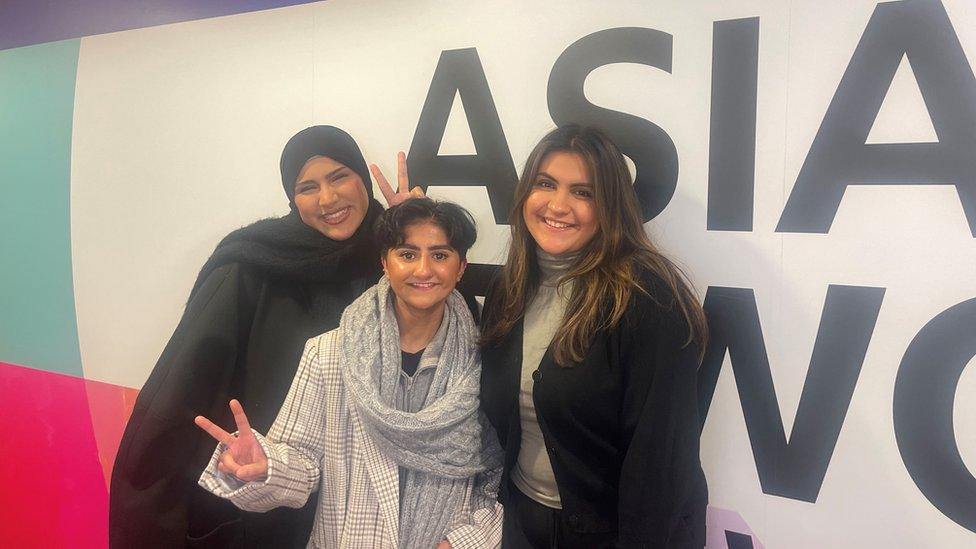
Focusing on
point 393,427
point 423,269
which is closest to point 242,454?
point 393,427

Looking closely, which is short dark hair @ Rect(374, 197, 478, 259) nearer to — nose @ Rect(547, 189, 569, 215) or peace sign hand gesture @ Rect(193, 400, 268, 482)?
nose @ Rect(547, 189, 569, 215)

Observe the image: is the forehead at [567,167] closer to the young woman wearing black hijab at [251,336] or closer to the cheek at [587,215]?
the cheek at [587,215]

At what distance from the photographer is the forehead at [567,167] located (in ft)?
4.18

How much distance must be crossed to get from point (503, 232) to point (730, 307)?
2.12 feet

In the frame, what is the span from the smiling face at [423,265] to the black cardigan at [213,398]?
350 millimetres

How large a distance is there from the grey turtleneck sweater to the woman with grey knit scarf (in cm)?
12

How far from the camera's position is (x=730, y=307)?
4.77ft

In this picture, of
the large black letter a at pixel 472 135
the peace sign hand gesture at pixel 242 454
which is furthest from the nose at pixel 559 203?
the peace sign hand gesture at pixel 242 454

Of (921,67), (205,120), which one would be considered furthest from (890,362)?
(205,120)

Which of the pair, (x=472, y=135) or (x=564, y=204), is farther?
(x=472, y=135)

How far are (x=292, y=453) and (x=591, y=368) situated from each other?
0.74 m

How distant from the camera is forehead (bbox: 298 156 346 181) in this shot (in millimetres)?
1681

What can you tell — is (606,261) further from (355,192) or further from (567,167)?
(355,192)

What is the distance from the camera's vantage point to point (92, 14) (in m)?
2.14
